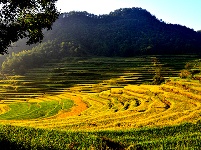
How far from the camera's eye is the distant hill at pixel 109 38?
10931 cm

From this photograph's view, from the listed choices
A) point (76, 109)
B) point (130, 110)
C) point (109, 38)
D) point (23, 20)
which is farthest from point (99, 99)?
point (109, 38)

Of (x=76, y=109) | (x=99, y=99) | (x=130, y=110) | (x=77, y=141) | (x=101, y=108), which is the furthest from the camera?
(x=99, y=99)

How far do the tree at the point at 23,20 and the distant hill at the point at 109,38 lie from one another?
7977 centimetres

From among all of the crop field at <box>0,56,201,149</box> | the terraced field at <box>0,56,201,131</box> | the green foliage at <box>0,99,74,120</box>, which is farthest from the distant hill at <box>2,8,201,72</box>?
the green foliage at <box>0,99,74,120</box>

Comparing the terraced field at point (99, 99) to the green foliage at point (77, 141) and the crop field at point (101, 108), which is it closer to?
the crop field at point (101, 108)

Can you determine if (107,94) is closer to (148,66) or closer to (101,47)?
(148,66)

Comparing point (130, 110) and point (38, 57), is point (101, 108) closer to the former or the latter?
point (130, 110)

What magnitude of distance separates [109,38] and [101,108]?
327 ft

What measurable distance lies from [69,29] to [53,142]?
14475cm

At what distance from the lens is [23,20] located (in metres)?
14.6

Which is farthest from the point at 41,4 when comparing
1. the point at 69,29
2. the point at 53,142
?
the point at 69,29

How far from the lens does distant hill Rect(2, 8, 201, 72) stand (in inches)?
4304

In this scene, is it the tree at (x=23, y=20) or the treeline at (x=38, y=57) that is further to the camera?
the treeline at (x=38, y=57)

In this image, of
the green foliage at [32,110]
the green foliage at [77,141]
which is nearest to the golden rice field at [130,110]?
the green foliage at [32,110]
